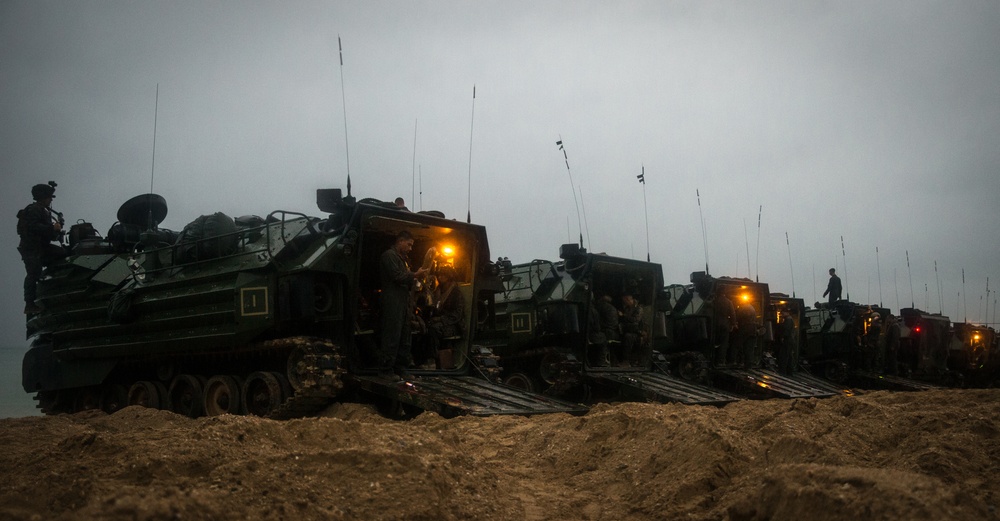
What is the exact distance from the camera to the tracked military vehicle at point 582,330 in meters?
13.4

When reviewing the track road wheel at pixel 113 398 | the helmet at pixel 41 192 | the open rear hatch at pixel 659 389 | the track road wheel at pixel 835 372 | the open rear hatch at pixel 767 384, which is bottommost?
the track road wheel at pixel 835 372

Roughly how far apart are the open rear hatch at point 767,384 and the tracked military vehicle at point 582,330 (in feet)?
7.61

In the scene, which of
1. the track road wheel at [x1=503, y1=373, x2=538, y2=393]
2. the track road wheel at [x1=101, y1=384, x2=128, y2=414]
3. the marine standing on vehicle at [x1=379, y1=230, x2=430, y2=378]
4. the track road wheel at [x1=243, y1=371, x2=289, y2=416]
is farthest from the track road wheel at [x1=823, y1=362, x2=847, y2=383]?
the track road wheel at [x1=101, y1=384, x2=128, y2=414]

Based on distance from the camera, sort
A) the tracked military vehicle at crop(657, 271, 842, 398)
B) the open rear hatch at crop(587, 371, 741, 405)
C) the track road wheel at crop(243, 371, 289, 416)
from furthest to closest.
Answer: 1. the tracked military vehicle at crop(657, 271, 842, 398)
2. the open rear hatch at crop(587, 371, 741, 405)
3. the track road wheel at crop(243, 371, 289, 416)

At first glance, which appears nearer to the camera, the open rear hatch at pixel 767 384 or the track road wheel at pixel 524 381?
the track road wheel at pixel 524 381

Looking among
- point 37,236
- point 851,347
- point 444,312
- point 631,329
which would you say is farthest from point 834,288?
point 37,236

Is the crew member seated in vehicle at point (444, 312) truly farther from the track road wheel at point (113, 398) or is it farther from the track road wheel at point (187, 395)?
the track road wheel at point (113, 398)

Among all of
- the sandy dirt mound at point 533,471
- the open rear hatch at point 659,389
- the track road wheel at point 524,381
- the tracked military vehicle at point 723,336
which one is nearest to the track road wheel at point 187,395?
the sandy dirt mound at point 533,471

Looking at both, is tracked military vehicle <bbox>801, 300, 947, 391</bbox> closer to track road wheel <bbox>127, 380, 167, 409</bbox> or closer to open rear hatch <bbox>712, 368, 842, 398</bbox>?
open rear hatch <bbox>712, 368, 842, 398</bbox>

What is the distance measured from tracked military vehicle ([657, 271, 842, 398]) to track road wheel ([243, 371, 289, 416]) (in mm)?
8972

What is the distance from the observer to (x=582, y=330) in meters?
13.8

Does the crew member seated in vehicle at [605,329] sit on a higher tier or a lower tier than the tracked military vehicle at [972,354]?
higher

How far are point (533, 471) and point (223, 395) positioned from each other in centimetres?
547

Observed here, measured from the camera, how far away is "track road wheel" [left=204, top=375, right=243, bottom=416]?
31.8 ft
